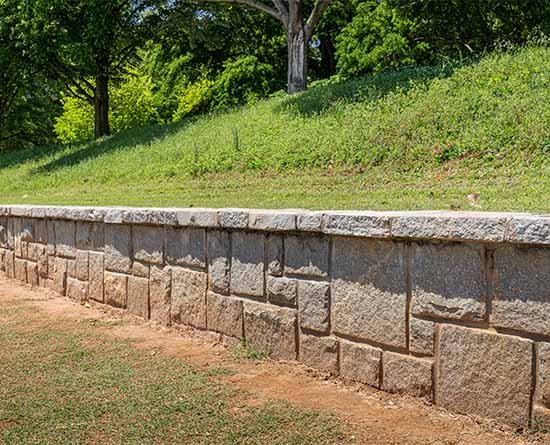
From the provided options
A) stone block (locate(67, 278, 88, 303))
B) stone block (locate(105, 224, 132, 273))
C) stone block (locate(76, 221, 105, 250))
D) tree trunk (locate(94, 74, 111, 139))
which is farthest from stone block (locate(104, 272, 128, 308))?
tree trunk (locate(94, 74, 111, 139))

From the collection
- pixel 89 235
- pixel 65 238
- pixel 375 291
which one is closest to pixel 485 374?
pixel 375 291

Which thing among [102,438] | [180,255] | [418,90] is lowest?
[102,438]

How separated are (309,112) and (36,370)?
34.3ft

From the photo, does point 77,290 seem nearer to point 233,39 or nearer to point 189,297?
point 189,297

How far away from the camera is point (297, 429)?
3.61 m

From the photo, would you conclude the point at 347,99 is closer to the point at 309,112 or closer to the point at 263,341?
the point at 309,112

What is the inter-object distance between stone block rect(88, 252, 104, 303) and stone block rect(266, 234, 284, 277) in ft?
8.82

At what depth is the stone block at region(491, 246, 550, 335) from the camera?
3225mm

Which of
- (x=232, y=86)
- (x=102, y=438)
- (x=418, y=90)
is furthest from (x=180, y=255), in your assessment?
(x=232, y=86)

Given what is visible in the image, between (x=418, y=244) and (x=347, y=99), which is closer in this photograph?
(x=418, y=244)

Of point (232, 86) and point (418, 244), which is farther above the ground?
point (232, 86)

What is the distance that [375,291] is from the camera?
13.3 feet

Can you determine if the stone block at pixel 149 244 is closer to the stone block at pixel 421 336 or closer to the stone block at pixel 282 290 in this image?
the stone block at pixel 282 290

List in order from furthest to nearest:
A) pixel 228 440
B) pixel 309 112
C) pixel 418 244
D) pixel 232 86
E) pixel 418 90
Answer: pixel 232 86
pixel 309 112
pixel 418 90
pixel 418 244
pixel 228 440
